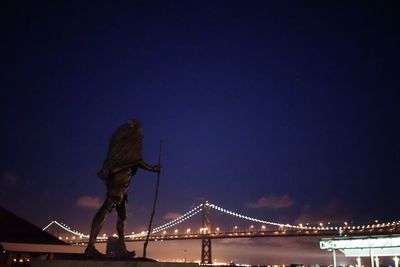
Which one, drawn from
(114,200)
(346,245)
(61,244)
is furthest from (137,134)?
(346,245)

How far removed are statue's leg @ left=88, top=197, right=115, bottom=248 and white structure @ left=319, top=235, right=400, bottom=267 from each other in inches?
601

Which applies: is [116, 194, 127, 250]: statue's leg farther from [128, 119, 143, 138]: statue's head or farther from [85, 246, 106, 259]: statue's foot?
[128, 119, 143, 138]: statue's head

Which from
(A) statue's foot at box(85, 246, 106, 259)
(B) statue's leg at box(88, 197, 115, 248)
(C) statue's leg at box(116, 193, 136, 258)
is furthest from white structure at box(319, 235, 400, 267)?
(A) statue's foot at box(85, 246, 106, 259)

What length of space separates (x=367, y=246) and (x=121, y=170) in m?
15.6

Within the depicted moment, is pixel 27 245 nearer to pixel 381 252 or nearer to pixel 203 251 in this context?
pixel 381 252

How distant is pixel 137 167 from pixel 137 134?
54 centimetres

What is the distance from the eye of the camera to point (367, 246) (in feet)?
59.3

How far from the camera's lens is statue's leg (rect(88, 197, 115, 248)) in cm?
582

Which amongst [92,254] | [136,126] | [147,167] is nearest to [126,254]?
[92,254]

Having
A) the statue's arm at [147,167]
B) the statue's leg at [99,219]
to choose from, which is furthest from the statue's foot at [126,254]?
the statue's arm at [147,167]

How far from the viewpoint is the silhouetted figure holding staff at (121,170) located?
596 cm

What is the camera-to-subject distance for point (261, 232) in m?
64.2

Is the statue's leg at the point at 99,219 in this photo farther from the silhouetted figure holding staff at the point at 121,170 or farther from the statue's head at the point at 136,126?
the statue's head at the point at 136,126

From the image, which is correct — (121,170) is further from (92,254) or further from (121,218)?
(92,254)
